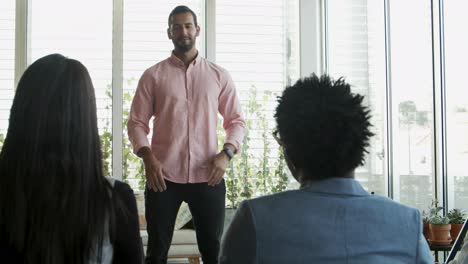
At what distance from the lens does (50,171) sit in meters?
1.16

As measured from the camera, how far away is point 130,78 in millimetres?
5730

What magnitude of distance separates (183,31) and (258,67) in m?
2.91

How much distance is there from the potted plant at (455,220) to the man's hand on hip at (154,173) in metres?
1.75

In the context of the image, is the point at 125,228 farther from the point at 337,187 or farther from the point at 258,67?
the point at 258,67

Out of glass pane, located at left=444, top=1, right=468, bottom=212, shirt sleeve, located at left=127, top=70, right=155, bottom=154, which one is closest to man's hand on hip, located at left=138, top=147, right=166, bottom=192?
shirt sleeve, located at left=127, top=70, right=155, bottom=154

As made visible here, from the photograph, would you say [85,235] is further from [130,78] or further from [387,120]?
[130,78]

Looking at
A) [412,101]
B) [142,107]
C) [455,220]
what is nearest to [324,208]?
[142,107]

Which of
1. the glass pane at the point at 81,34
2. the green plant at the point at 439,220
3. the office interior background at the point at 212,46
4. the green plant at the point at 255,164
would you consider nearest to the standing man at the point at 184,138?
the green plant at the point at 439,220

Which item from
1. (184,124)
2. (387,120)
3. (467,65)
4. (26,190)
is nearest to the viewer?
(26,190)


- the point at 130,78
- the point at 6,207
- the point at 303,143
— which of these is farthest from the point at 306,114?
the point at 130,78

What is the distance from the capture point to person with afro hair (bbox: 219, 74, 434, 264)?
3.80 ft

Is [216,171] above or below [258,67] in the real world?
below

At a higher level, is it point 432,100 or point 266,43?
point 266,43

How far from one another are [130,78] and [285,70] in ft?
5.14
